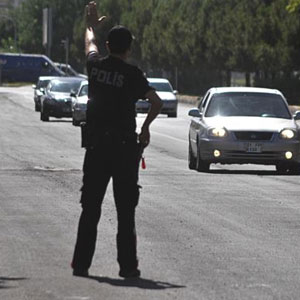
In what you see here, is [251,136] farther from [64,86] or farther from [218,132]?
[64,86]

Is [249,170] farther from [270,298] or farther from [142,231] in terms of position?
[270,298]

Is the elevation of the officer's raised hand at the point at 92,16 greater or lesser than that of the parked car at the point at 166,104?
greater

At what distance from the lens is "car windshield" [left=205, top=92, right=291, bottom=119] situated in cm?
2320

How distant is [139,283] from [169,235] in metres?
3.14

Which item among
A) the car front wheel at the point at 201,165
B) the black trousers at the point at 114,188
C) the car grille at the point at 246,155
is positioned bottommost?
the car front wheel at the point at 201,165

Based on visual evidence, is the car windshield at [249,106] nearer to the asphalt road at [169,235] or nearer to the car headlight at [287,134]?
the car headlight at [287,134]

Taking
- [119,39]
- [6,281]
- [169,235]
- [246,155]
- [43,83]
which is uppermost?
[119,39]

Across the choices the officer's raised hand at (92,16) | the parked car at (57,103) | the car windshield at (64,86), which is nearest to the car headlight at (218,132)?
the officer's raised hand at (92,16)

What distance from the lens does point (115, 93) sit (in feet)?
32.3

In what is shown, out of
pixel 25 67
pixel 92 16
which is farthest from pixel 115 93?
pixel 25 67

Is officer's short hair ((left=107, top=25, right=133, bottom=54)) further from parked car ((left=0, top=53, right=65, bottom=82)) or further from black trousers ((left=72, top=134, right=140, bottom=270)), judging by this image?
parked car ((left=0, top=53, right=65, bottom=82))

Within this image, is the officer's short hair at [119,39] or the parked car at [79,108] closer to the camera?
the officer's short hair at [119,39]

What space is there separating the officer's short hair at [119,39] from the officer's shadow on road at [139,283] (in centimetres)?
165

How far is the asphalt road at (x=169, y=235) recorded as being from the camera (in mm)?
9391
